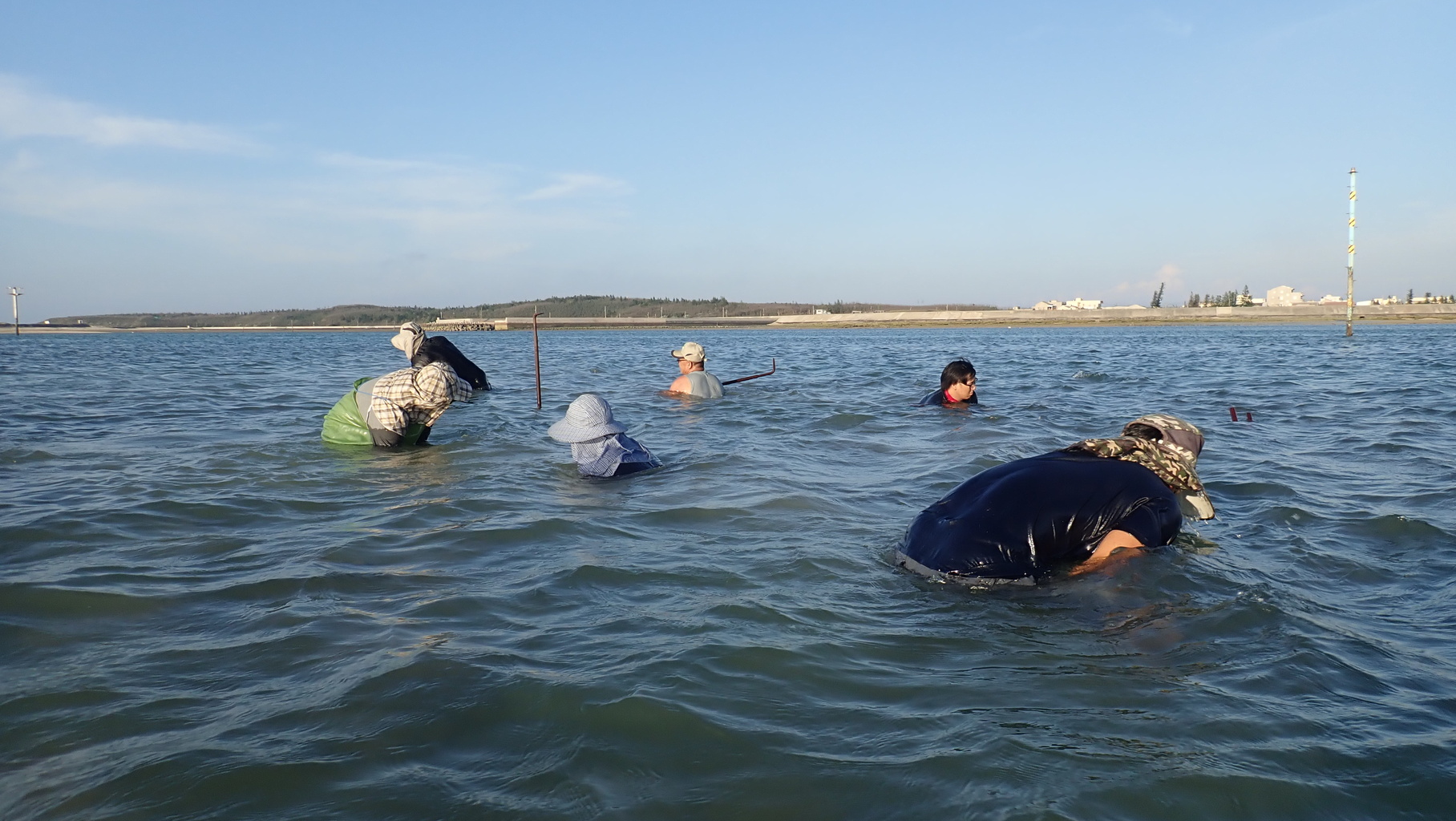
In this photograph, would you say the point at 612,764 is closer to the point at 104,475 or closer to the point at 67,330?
the point at 104,475

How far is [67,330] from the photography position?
436 ft

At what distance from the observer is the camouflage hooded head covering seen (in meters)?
5.23

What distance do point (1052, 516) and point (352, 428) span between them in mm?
8044

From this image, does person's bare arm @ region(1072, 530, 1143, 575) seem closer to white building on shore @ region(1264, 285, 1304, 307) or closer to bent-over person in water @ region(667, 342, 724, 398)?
bent-over person in water @ region(667, 342, 724, 398)

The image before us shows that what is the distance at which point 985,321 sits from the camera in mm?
102938

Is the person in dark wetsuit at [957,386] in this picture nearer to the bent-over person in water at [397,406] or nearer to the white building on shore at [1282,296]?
the bent-over person in water at [397,406]

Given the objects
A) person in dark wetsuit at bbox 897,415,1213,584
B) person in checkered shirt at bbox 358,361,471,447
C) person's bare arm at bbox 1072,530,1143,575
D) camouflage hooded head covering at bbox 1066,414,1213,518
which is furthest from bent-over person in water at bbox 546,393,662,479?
person's bare arm at bbox 1072,530,1143,575

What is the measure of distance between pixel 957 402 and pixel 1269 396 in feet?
22.0

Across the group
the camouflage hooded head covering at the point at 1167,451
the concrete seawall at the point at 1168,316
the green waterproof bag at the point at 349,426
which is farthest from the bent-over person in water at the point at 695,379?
the concrete seawall at the point at 1168,316

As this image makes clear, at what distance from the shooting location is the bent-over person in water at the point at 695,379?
50.5ft

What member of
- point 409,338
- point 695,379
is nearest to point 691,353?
point 695,379

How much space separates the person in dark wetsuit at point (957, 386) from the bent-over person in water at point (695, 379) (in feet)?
12.0

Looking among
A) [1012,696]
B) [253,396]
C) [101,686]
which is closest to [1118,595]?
[1012,696]

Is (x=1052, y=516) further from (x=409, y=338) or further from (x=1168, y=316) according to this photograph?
(x=1168, y=316)
